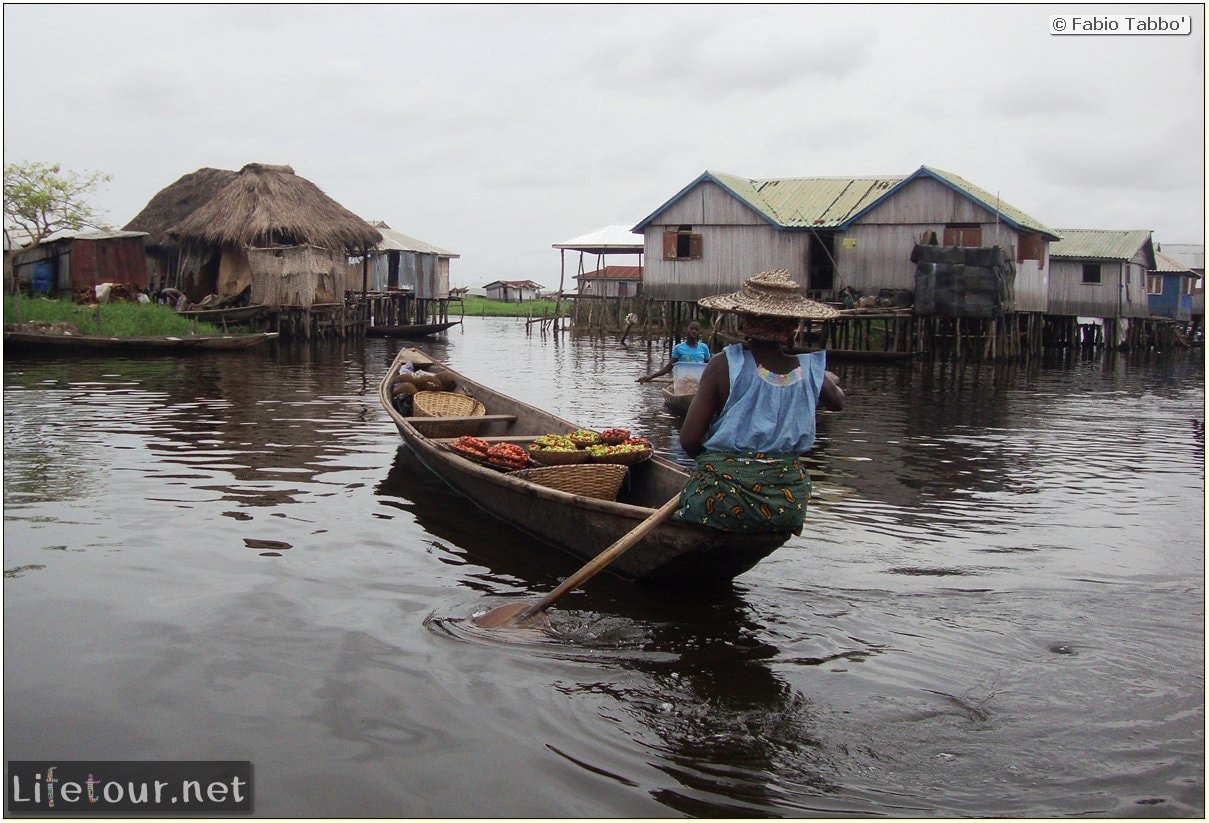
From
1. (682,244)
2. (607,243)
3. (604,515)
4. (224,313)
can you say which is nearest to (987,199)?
(682,244)

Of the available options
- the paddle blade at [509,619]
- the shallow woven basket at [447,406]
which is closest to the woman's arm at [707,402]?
the paddle blade at [509,619]

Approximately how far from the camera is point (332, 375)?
21.0 m

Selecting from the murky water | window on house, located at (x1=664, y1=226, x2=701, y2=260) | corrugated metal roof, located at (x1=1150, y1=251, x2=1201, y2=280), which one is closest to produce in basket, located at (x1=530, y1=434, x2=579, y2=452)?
the murky water

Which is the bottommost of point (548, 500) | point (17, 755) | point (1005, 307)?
point (17, 755)

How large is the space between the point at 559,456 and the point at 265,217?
82.3ft

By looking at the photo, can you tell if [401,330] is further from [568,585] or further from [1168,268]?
[568,585]

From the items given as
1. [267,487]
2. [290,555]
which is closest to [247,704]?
[290,555]

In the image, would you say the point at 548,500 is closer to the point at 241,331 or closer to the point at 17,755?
the point at 17,755

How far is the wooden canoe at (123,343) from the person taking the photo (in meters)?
21.7

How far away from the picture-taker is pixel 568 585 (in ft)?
18.0

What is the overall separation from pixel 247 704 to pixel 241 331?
87.1 ft

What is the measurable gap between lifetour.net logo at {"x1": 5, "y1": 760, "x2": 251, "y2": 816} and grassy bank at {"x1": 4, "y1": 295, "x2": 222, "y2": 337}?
21707 millimetres

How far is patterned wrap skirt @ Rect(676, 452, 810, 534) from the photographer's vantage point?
17.1 ft

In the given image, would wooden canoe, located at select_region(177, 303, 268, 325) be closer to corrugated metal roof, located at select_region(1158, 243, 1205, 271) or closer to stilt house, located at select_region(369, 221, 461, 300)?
stilt house, located at select_region(369, 221, 461, 300)
